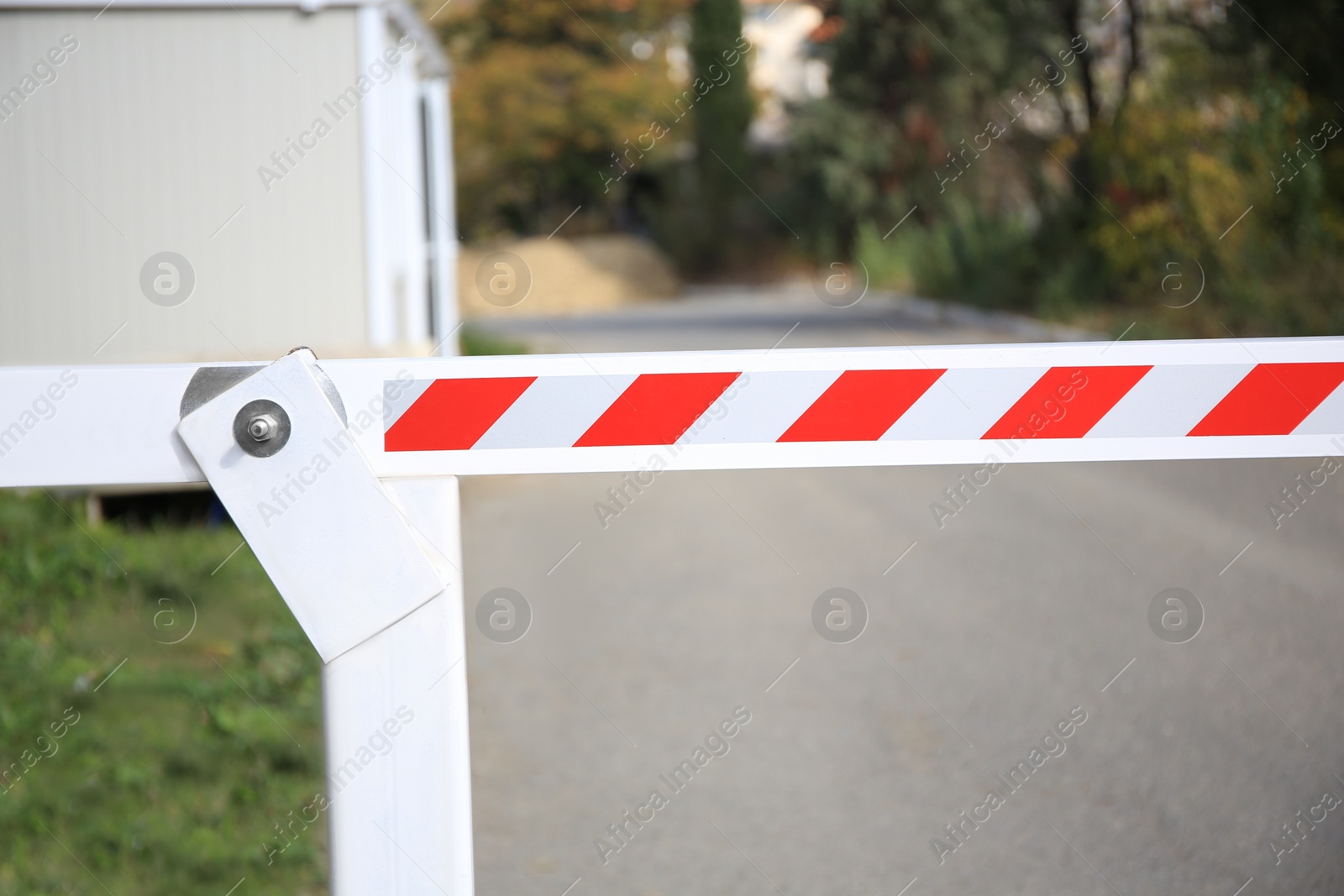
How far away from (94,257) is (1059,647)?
6.73 metres

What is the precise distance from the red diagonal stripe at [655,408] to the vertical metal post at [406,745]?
254mm

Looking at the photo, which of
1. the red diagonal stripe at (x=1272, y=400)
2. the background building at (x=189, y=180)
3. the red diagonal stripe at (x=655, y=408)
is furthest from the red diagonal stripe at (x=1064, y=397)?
the background building at (x=189, y=180)

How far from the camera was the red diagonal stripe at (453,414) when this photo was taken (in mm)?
1908

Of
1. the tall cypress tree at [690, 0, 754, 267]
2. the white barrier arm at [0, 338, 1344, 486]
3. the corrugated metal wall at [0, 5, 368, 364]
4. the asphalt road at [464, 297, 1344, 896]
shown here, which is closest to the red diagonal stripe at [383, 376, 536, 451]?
the white barrier arm at [0, 338, 1344, 486]

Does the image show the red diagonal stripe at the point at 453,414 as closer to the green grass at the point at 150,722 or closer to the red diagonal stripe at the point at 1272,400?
the red diagonal stripe at the point at 1272,400

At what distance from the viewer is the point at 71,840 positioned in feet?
12.4

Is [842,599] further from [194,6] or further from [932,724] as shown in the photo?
[194,6]

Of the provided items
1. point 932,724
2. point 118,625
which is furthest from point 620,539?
point 932,724

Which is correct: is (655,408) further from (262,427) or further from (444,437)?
(262,427)

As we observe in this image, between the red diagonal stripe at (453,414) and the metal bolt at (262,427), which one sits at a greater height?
the metal bolt at (262,427)

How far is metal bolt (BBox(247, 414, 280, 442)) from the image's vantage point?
6.01ft

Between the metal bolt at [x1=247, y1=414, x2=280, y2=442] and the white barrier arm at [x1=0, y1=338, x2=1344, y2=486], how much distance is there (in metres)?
0.11

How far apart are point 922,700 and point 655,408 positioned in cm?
318

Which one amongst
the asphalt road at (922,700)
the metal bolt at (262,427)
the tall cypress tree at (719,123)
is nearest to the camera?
the metal bolt at (262,427)
